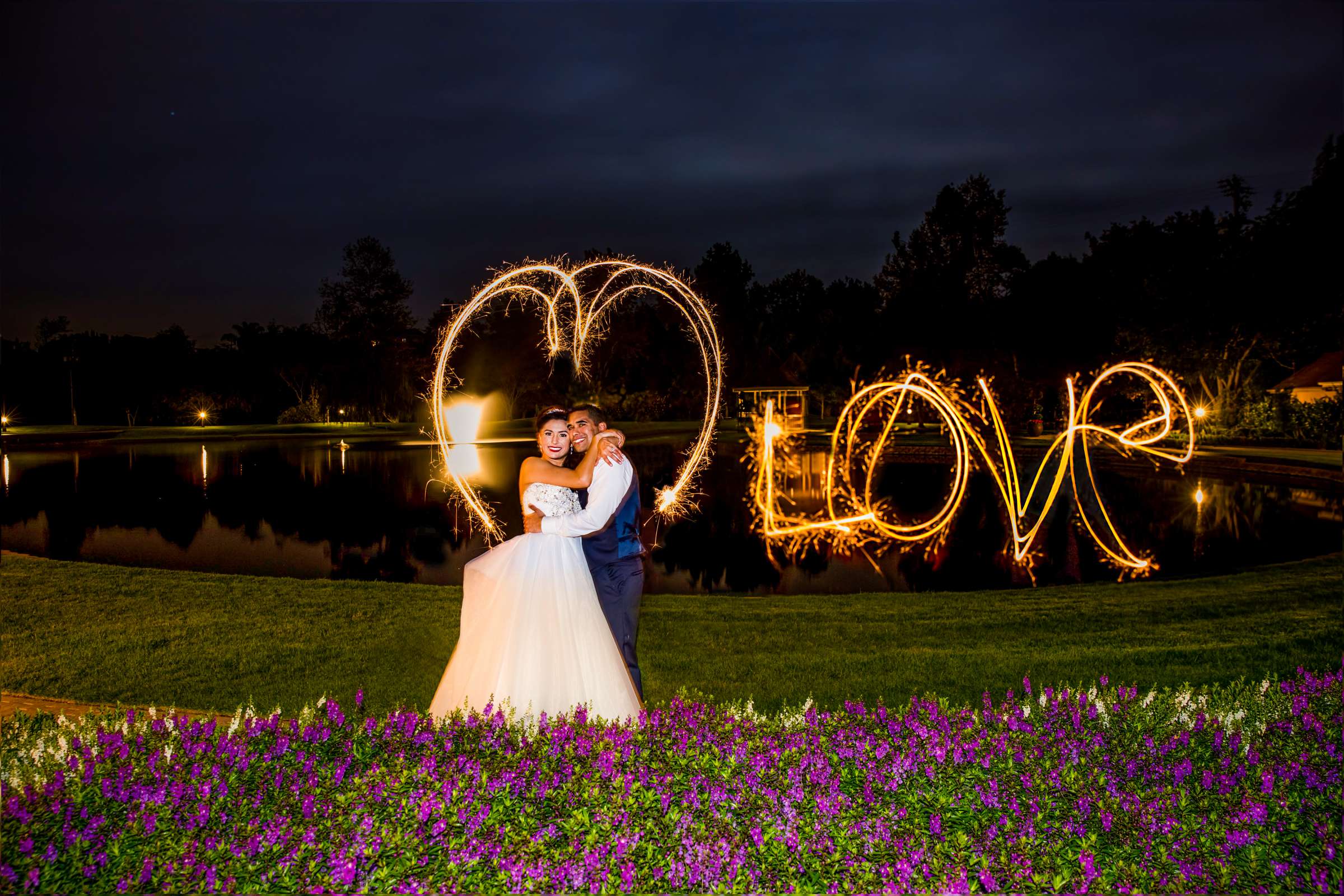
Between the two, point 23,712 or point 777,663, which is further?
point 777,663

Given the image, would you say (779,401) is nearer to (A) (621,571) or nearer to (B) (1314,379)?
(B) (1314,379)

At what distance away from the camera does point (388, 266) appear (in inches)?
3332

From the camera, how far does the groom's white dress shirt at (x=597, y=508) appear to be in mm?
6215

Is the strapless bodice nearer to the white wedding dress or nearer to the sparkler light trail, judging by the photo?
the white wedding dress

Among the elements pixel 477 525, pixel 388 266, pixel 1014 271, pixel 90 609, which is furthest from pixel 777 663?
pixel 388 266

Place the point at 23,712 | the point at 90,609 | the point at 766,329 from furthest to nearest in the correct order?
the point at 766,329
the point at 90,609
the point at 23,712

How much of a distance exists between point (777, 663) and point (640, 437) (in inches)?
1762

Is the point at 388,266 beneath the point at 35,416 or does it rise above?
above

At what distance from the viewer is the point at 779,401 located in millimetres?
66750

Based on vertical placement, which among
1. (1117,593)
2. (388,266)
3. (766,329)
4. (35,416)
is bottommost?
(1117,593)

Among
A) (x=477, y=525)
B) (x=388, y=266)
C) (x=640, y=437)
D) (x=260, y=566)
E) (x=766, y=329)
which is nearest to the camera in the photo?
(x=260, y=566)

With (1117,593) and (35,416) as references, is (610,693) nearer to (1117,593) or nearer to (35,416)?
(1117,593)

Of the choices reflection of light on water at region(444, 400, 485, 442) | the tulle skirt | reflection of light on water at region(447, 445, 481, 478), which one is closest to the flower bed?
the tulle skirt

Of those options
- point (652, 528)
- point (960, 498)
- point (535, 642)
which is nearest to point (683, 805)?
point (535, 642)
